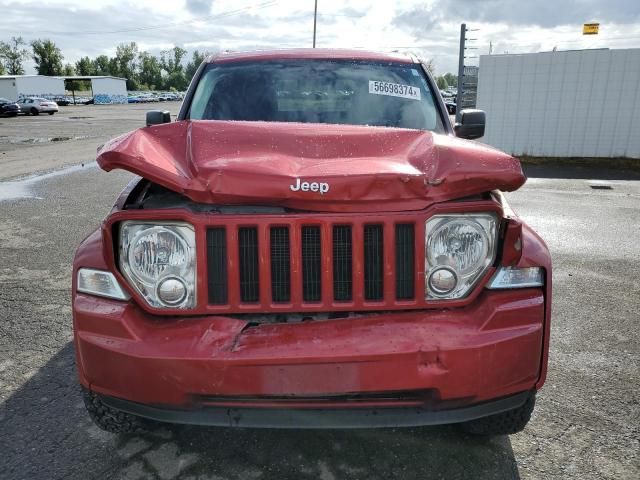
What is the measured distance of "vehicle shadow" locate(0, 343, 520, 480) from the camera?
2283mm

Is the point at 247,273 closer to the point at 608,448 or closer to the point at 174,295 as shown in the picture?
the point at 174,295

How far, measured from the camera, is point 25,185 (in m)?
9.52

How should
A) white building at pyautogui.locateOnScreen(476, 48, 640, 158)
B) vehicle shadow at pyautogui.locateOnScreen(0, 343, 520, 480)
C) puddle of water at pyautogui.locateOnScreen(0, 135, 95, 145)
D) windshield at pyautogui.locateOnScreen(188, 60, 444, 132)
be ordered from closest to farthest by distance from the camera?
vehicle shadow at pyautogui.locateOnScreen(0, 343, 520, 480) < windshield at pyautogui.locateOnScreen(188, 60, 444, 132) < white building at pyautogui.locateOnScreen(476, 48, 640, 158) < puddle of water at pyautogui.locateOnScreen(0, 135, 95, 145)

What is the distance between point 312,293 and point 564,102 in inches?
481

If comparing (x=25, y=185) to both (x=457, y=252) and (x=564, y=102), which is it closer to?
(x=457, y=252)

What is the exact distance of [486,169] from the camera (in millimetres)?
2037

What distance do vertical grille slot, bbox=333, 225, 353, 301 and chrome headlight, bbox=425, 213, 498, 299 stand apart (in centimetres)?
30

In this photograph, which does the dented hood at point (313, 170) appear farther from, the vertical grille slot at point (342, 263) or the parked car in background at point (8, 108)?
the parked car in background at point (8, 108)

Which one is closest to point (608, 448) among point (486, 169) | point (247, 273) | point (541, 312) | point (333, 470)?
point (541, 312)

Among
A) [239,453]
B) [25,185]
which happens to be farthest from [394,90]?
[25,185]

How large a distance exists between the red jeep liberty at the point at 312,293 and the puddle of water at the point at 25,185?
7.40 meters

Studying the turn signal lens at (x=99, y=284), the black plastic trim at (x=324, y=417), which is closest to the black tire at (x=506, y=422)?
the black plastic trim at (x=324, y=417)

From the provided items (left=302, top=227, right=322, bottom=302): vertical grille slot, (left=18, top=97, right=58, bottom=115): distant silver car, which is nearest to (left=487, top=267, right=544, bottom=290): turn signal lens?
(left=302, top=227, right=322, bottom=302): vertical grille slot

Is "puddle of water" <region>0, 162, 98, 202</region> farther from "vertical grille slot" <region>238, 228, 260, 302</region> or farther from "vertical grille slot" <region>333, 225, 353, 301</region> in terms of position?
"vertical grille slot" <region>333, 225, 353, 301</region>
